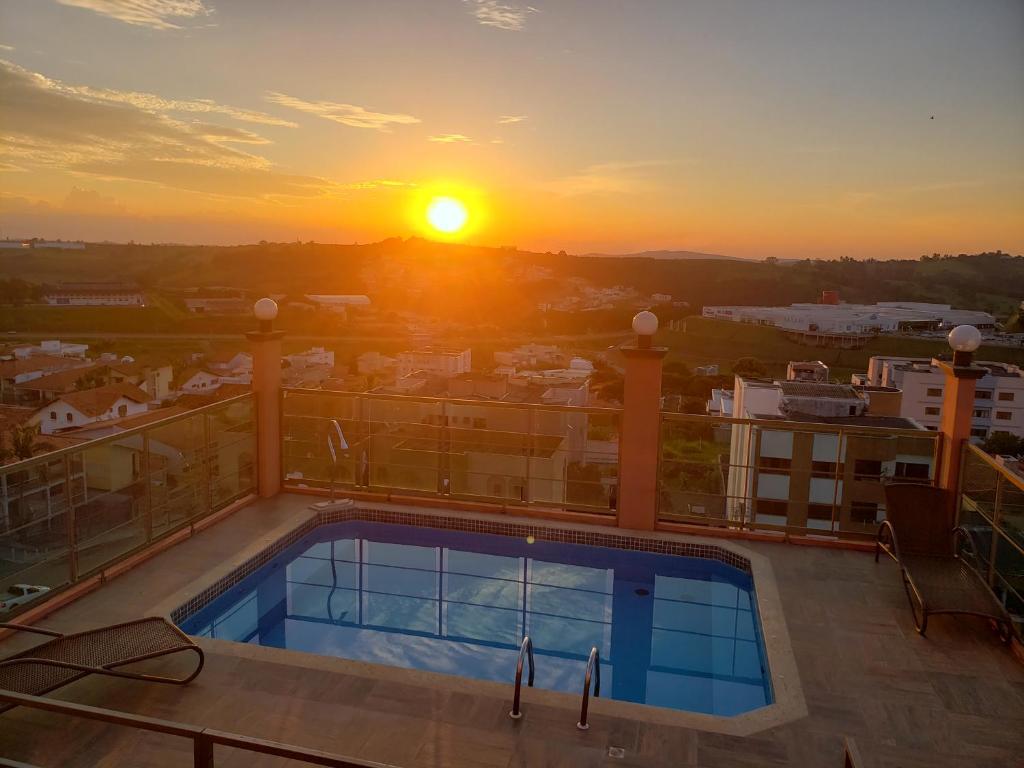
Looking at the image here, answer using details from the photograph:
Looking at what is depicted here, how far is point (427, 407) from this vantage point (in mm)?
6977

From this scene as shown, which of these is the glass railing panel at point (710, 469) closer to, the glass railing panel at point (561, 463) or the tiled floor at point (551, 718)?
the glass railing panel at point (561, 463)

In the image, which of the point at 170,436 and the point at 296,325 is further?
the point at 296,325

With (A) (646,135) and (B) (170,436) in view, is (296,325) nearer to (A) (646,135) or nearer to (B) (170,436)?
(A) (646,135)

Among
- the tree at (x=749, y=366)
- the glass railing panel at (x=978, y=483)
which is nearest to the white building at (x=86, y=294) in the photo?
the tree at (x=749, y=366)

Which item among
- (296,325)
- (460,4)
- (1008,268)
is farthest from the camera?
(296,325)

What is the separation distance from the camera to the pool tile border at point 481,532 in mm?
5758

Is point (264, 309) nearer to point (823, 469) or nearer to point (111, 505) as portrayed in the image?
point (111, 505)

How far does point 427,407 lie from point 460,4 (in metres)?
8.00

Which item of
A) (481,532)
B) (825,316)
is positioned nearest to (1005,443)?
(825,316)

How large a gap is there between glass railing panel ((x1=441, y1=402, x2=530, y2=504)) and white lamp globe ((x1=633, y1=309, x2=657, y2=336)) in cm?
121

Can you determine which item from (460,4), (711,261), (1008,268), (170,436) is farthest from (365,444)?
(1008,268)

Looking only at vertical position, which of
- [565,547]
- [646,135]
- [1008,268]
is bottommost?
[565,547]

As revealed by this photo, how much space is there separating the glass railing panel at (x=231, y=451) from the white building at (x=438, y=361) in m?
10.9

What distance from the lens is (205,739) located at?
171 cm
